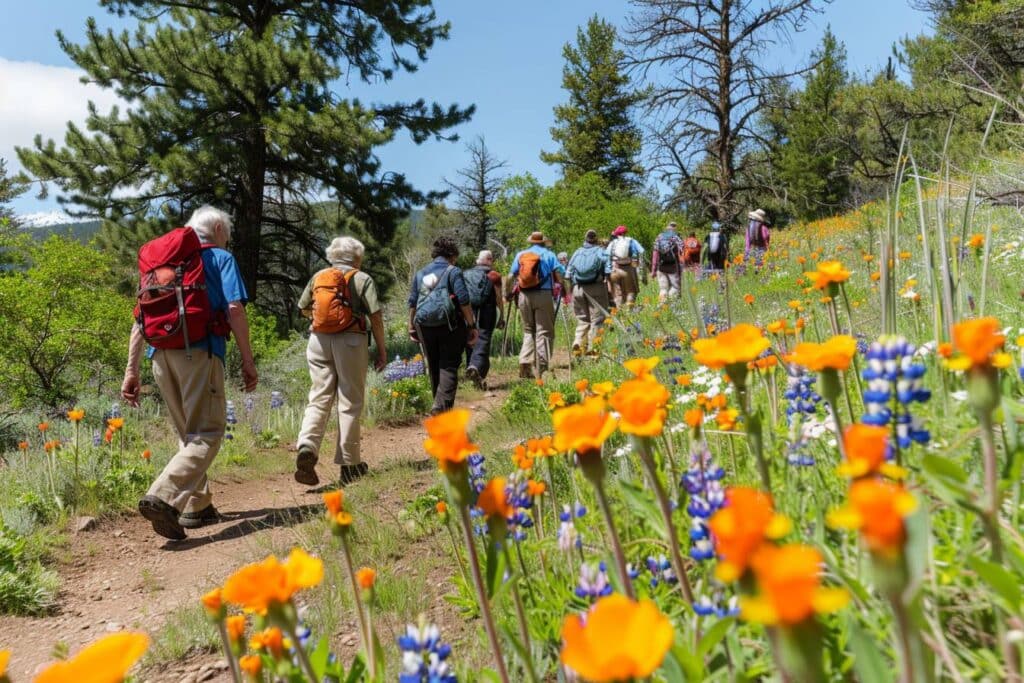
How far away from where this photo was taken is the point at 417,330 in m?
6.61

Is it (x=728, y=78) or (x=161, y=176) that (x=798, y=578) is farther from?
(x=728, y=78)

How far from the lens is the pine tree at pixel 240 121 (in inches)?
407

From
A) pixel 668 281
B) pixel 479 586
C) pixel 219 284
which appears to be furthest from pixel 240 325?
pixel 668 281

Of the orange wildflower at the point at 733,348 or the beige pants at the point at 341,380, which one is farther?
the beige pants at the point at 341,380

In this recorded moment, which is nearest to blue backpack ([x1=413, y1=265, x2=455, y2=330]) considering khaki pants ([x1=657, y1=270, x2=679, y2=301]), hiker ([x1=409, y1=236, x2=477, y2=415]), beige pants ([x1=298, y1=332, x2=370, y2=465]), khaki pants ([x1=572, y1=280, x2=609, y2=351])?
hiker ([x1=409, y1=236, x2=477, y2=415])

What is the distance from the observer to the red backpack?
378 centimetres

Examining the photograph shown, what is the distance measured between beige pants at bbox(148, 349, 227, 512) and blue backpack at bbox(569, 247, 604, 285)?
5550mm

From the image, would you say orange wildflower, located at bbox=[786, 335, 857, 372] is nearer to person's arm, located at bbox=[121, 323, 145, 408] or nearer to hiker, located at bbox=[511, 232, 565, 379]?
person's arm, located at bbox=[121, 323, 145, 408]

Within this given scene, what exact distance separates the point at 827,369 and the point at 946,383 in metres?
0.79

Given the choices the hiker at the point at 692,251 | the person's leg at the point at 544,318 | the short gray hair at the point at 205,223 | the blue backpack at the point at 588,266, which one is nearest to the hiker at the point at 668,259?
the hiker at the point at 692,251

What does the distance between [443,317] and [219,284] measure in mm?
2606

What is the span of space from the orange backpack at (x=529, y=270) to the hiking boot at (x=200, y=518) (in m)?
4.80

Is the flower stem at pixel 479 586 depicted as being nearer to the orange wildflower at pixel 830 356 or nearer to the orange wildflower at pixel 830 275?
the orange wildflower at pixel 830 356

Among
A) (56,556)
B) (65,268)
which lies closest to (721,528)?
(56,556)
